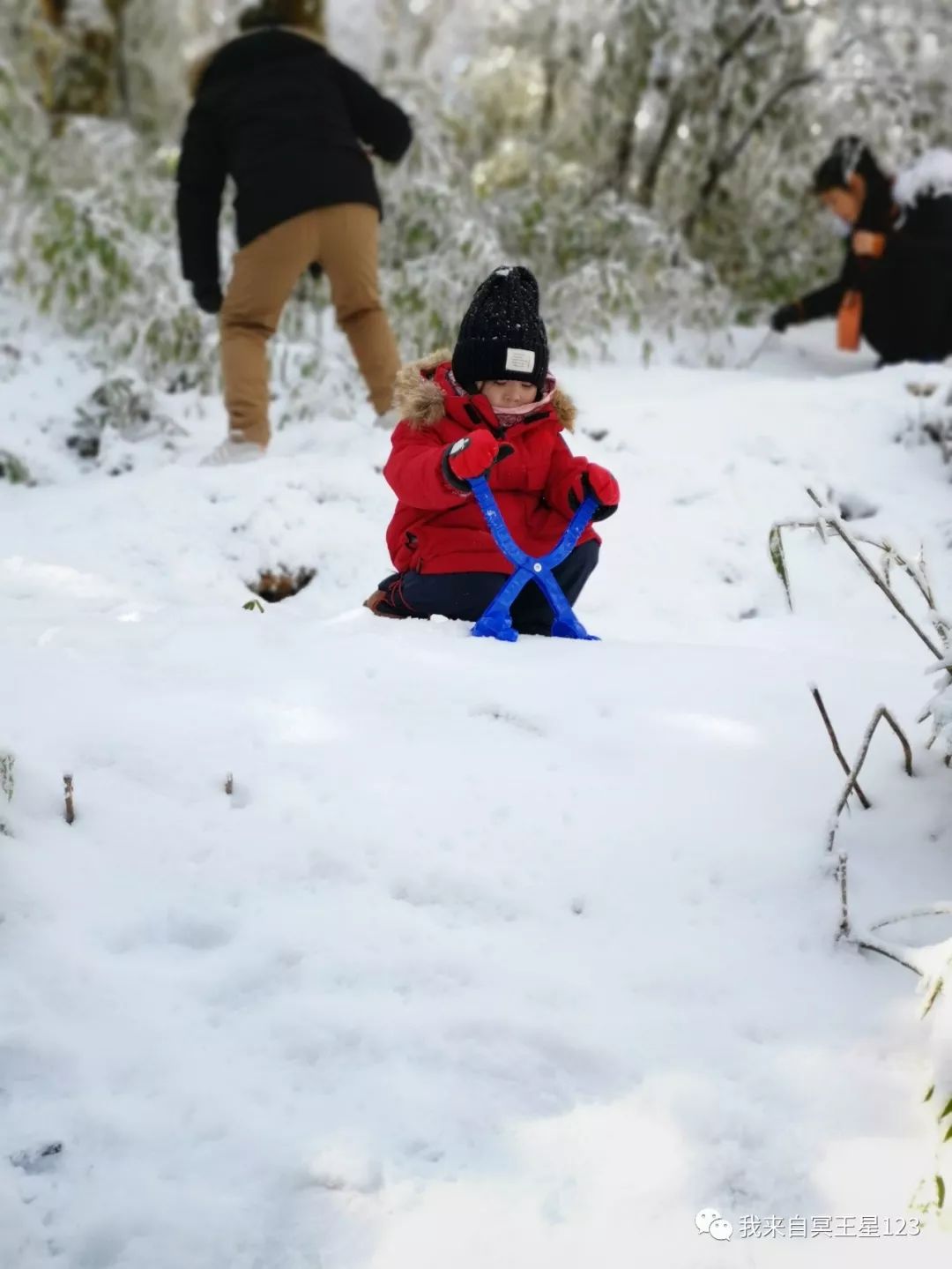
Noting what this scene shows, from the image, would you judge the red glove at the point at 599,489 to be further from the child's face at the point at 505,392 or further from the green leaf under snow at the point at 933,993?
the green leaf under snow at the point at 933,993

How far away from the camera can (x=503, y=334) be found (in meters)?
2.59

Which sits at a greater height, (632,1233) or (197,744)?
(197,744)

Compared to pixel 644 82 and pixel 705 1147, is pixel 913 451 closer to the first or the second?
pixel 644 82

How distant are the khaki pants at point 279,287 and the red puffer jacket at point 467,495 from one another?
5.56ft

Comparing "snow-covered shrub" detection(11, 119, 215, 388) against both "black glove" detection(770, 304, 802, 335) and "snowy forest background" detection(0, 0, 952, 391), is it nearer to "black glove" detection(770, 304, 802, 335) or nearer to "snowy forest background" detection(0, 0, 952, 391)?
"snowy forest background" detection(0, 0, 952, 391)

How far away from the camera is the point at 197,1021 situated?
143 centimetres

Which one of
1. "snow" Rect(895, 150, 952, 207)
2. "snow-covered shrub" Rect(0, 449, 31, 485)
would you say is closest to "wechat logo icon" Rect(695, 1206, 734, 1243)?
"snow-covered shrub" Rect(0, 449, 31, 485)

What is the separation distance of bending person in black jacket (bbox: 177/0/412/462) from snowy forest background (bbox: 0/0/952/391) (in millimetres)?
670

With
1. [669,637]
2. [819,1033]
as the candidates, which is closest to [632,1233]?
[819,1033]

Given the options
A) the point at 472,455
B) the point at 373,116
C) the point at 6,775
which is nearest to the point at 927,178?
the point at 373,116

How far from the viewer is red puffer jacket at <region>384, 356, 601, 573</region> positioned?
2.67 metres

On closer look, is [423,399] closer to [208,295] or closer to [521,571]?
[521,571]

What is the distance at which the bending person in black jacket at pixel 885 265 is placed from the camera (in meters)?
5.52

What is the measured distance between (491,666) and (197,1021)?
935mm
